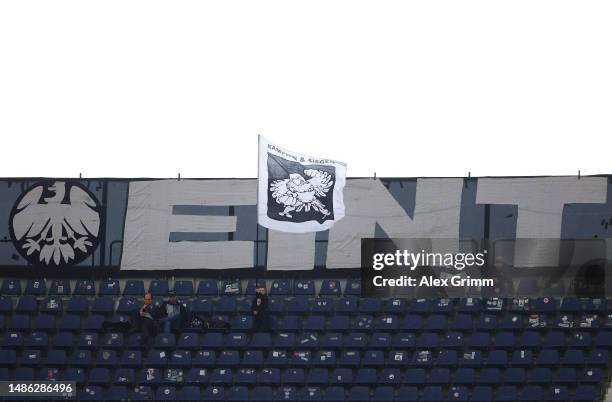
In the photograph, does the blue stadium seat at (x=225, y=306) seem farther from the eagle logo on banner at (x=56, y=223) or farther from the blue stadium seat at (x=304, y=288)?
the eagle logo on banner at (x=56, y=223)

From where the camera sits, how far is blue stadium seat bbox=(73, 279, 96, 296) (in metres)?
29.0

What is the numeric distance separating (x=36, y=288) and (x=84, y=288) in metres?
1.23

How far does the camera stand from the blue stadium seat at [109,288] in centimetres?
2900

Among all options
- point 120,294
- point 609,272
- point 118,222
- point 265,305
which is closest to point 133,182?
point 118,222

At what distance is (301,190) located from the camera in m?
27.4

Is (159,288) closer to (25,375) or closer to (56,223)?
(56,223)

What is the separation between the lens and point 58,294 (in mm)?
28969

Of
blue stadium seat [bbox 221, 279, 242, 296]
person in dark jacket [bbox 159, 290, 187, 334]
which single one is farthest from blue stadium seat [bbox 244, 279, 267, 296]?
person in dark jacket [bbox 159, 290, 187, 334]

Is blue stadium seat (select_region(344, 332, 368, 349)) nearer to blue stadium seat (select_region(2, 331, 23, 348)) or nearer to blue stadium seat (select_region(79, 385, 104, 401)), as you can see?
blue stadium seat (select_region(79, 385, 104, 401))

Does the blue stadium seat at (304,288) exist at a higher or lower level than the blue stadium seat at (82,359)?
higher

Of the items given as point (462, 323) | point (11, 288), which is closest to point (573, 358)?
point (462, 323)

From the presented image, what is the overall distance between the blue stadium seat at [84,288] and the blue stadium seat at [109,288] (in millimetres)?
202

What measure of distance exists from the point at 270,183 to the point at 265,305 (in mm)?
2976

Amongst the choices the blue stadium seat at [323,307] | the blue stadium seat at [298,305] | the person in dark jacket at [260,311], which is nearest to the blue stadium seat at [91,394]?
the person in dark jacket at [260,311]
